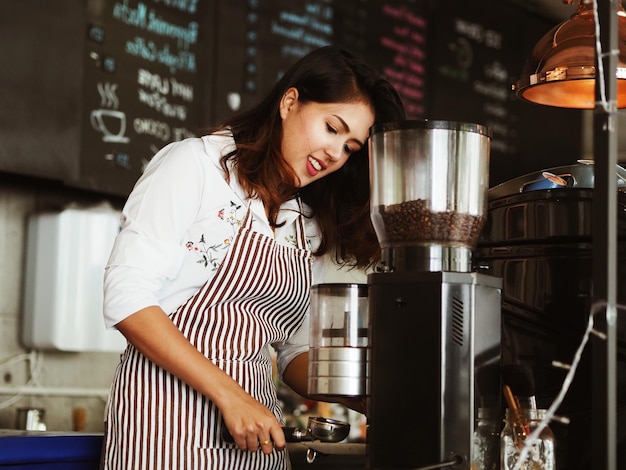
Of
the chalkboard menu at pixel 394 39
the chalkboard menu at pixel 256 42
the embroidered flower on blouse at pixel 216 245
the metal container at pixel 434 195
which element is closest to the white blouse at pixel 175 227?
the embroidered flower on blouse at pixel 216 245

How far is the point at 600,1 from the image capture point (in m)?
1.01

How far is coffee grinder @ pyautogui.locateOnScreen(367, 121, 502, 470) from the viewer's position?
1154 mm

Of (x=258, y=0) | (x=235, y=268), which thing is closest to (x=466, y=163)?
(x=235, y=268)

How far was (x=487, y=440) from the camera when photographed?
3.96ft

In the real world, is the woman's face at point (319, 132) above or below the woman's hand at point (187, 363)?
above

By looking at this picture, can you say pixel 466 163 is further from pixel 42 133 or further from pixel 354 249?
pixel 42 133

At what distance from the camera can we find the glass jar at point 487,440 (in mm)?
1179

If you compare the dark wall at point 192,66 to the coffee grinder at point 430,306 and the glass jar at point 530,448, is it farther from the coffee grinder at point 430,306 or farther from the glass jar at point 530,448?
the glass jar at point 530,448

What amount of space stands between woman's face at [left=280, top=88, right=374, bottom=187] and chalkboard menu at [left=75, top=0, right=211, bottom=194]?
1.37 m

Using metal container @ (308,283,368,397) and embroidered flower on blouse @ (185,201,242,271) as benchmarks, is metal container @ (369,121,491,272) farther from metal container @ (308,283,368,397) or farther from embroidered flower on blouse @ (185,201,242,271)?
embroidered flower on blouse @ (185,201,242,271)

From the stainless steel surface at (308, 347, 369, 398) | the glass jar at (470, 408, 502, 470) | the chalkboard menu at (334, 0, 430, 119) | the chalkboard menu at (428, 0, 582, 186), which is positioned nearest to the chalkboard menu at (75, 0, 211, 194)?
the chalkboard menu at (334, 0, 430, 119)

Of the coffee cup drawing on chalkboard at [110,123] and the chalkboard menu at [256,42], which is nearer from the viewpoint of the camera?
the coffee cup drawing on chalkboard at [110,123]

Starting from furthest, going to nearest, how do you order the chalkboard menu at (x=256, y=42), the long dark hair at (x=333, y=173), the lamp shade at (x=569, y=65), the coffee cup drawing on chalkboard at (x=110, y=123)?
the chalkboard menu at (x=256, y=42), the coffee cup drawing on chalkboard at (x=110, y=123), the long dark hair at (x=333, y=173), the lamp shade at (x=569, y=65)

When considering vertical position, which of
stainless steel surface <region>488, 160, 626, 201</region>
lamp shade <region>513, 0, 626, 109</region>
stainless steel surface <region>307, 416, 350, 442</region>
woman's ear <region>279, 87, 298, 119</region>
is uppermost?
lamp shade <region>513, 0, 626, 109</region>
